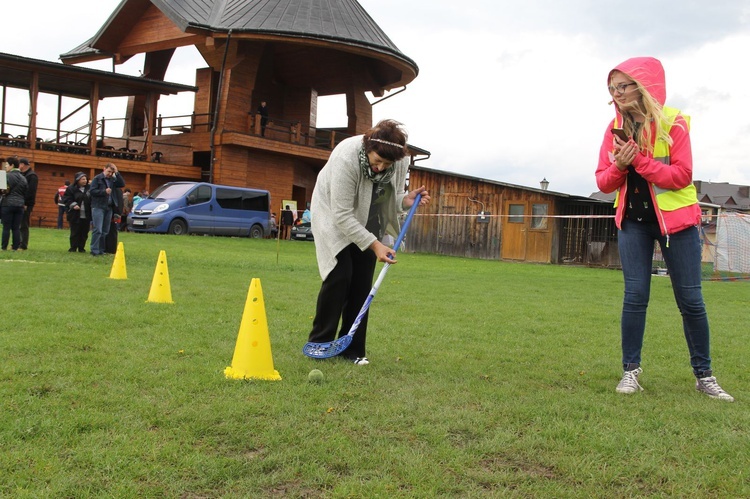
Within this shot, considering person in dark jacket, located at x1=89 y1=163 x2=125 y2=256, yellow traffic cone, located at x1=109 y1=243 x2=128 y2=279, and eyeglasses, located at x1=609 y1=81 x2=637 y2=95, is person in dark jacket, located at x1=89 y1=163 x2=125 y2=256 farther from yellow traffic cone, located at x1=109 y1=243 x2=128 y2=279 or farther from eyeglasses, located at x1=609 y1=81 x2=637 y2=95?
eyeglasses, located at x1=609 y1=81 x2=637 y2=95

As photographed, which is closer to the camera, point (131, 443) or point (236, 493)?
point (236, 493)

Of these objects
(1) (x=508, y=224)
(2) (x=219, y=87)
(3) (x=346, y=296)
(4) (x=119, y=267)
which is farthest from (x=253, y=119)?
(3) (x=346, y=296)

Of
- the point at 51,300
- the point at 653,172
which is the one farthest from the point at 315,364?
the point at 51,300

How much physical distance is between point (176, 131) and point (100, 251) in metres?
19.3

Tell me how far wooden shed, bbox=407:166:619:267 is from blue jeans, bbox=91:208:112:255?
15827 mm

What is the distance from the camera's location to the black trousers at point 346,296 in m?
4.82

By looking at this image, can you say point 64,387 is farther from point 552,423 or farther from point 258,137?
point 258,137

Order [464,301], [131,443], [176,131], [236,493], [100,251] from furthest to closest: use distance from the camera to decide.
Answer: [176,131] → [100,251] → [464,301] → [131,443] → [236,493]

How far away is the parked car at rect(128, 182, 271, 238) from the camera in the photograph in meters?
23.2

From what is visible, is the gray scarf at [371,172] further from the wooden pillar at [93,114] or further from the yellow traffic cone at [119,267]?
the wooden pillar at [93,114]

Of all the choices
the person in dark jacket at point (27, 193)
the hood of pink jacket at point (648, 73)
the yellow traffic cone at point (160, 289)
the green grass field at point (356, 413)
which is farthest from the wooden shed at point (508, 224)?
the hood of pink jacket at point (648, 73)

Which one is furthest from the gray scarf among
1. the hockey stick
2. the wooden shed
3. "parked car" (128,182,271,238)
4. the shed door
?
the shed door

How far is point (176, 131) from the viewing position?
103ft

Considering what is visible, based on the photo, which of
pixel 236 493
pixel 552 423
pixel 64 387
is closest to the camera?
pixel 236 493
